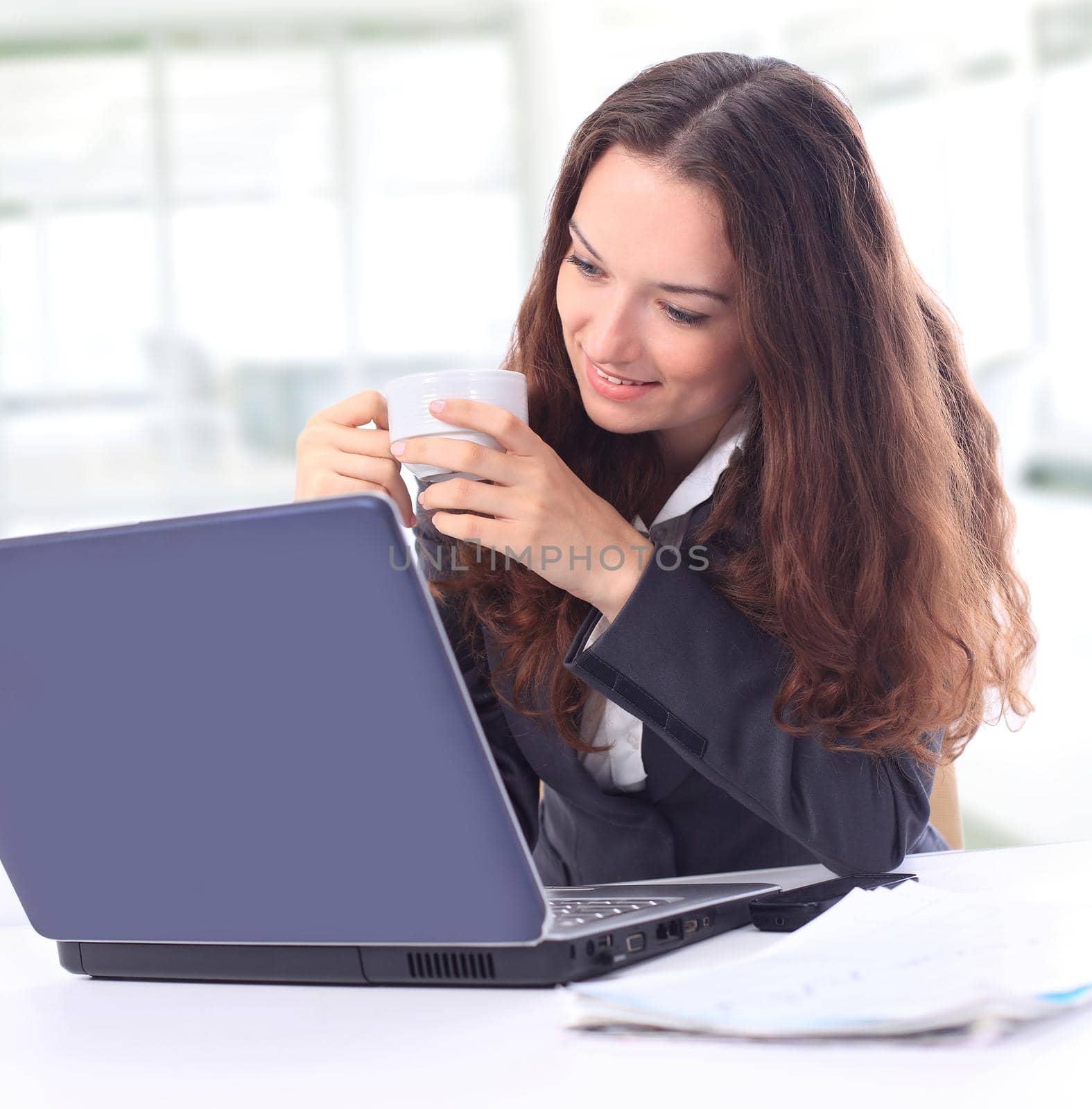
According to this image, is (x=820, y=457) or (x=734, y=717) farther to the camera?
(x=820, y=457)

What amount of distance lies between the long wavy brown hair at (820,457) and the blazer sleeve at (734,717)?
0.08 feet

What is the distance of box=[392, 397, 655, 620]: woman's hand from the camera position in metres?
0.96

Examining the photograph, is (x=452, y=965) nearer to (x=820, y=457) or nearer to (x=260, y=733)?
(x=260, y=733)

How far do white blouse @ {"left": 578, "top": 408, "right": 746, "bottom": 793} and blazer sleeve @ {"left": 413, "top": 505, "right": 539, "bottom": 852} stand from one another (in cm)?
10

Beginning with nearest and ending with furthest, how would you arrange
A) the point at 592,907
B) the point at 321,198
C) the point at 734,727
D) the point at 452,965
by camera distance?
the point at 452,965 → the point at 592,907 → the point at 734,727 → the point at 321,198

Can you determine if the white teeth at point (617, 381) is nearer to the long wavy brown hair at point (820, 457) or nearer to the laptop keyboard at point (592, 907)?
the long wavy brown hair at point (820, 457)

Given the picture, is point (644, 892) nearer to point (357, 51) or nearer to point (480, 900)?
point (480, 900)

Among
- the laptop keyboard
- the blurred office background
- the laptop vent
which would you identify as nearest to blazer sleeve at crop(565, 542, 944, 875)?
the laptop keyboard

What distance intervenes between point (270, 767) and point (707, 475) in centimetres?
63

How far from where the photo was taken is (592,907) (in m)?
0.88

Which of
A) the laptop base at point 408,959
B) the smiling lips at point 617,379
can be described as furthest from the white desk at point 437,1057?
the smiling lips at point 617,379

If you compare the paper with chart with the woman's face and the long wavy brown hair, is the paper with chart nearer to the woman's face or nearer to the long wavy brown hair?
the long wavy brown hair

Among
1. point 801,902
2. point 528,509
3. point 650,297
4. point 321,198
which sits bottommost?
point 801,902

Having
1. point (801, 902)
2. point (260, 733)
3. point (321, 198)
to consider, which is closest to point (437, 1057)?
point (260, 733)
